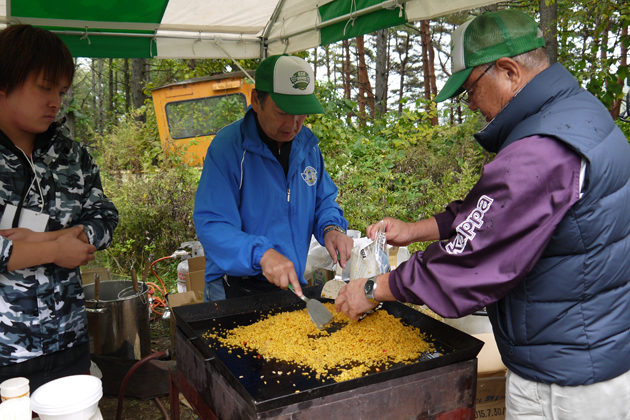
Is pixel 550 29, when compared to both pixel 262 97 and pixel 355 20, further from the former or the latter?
pixel 262 97

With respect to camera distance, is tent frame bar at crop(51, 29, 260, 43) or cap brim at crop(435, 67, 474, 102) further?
tent frame bar at crop(51, 29, 260, 43)

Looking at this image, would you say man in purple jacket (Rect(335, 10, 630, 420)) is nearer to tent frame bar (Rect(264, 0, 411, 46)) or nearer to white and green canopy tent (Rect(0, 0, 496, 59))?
white and green canopy tent (Rect(0, 0, 496, 59))

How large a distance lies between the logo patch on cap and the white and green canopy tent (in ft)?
3.50

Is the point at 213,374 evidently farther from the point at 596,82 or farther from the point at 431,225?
the point at 596,82

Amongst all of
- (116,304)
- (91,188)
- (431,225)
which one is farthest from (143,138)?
(431,225)

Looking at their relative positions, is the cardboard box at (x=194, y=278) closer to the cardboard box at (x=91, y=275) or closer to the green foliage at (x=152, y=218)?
the cardboard box at (x=91, y=275)

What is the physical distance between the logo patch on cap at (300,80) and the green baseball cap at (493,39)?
0.90m

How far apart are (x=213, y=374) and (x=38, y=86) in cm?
142

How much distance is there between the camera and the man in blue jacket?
2.21 metres

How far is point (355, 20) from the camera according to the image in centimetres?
332

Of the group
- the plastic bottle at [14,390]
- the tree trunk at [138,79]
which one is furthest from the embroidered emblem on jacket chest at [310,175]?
the tree trunk at [138,79]

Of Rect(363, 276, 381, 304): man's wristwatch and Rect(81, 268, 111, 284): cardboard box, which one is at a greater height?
Rect(363, 276, 381, 304): man's wristwatch

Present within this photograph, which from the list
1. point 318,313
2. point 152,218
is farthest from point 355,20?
point 152,218

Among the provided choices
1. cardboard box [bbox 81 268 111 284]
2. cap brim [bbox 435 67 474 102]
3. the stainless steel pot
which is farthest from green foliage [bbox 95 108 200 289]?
cap brim [bbox 435 67 474 102]
